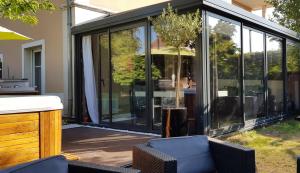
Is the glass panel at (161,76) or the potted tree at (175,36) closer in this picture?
the potted tree at (175,36)

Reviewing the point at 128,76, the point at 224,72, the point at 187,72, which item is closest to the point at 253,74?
the point at 224,72

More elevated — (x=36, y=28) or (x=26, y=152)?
(x=36, y=28)

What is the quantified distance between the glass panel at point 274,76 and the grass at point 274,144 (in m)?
0.67

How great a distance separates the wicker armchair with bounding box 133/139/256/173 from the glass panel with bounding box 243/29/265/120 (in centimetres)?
458

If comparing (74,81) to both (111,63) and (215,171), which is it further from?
(215,171)

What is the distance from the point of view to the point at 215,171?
3080 mm

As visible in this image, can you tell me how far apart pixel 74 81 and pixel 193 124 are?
13.0 feet

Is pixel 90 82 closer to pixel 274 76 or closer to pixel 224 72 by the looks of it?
pixel 224 72

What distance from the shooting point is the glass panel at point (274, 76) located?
8.73 meters

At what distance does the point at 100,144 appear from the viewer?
583cm

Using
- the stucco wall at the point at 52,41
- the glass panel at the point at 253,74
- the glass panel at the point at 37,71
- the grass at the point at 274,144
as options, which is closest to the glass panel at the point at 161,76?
the grass at the point at 274,144

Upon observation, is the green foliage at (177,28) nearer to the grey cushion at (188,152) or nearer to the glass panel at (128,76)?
the glass panel at (128,76)

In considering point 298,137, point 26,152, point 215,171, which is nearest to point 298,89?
point 298,137

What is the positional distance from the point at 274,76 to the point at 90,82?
506cm
